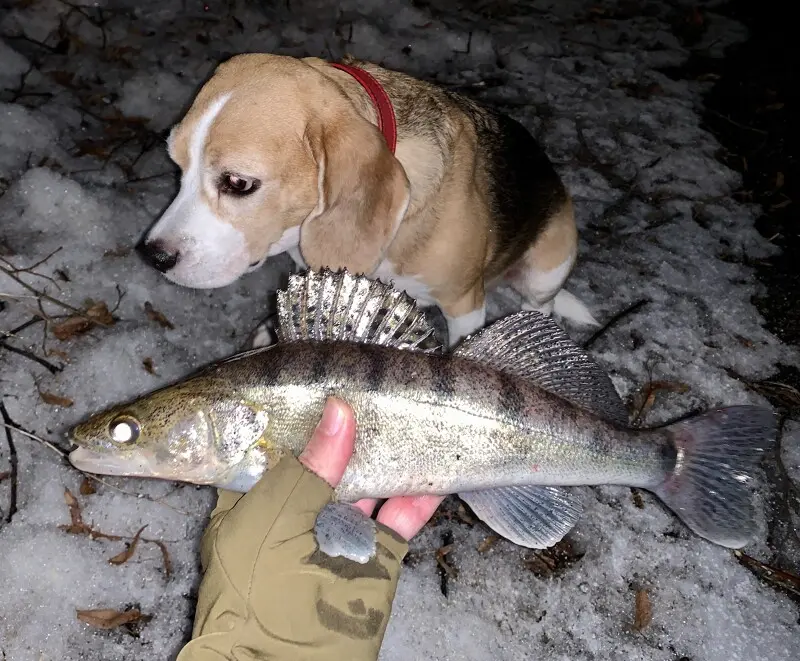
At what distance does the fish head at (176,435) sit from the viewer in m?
1.84

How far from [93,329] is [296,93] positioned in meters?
1.67

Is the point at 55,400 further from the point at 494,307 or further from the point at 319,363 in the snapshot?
the point at 494,307

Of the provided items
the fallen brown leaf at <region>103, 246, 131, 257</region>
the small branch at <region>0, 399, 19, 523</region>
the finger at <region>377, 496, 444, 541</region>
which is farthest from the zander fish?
the fallen brown leaf at <region>103, 246, 131, 257</region>

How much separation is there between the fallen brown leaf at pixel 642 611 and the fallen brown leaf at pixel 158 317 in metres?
2.56

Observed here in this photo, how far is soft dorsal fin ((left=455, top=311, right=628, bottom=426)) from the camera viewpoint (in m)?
2.06

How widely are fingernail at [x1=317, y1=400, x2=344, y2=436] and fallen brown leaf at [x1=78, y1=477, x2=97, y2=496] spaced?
4.95ft

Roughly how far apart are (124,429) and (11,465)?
1.32 meters

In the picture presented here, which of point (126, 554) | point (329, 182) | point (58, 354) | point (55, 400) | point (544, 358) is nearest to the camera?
point (544, 358)

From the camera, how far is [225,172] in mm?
2336

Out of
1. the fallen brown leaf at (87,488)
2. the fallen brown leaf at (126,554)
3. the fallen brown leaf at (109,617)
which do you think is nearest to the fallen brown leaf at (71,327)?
the fallen brown leaf at (87,488)

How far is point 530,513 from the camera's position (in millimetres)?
2168

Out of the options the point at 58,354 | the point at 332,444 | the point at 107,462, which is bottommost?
the point at 58,354

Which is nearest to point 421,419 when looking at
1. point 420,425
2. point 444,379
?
point 420,425

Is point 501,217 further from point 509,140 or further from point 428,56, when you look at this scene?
point 428,56
